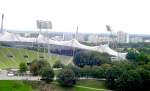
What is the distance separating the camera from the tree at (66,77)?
2242cm

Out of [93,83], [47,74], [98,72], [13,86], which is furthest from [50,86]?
[98,72]

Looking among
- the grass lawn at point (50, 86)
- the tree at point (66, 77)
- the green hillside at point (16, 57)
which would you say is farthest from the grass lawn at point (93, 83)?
the green hillside at point (16, 57)

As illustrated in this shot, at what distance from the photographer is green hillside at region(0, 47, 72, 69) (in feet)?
100

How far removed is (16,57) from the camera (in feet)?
107

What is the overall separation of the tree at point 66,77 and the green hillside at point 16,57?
813 cm

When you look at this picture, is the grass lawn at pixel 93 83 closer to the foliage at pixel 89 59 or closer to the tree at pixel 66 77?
the tree at pixel 66 77

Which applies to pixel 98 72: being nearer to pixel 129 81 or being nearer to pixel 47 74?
pixel 129 81

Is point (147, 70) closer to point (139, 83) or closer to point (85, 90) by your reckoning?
point (139, 83)

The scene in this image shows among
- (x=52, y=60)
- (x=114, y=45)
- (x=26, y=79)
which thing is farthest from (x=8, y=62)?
(x=114, y=45)

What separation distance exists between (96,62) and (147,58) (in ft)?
14.9

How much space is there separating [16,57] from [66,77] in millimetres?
11512

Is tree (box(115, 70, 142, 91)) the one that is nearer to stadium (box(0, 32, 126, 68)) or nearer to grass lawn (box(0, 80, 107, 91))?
grass lawn (box(0, 80, 107, 91))

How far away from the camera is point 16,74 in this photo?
25719 mm

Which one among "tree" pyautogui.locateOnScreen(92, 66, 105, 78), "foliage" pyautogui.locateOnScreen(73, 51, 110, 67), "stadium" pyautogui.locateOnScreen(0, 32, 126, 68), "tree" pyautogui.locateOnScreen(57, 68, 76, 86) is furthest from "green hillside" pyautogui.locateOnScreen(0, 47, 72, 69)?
"tree" pyautogui.locateOnScreen(92, 66, 105, 78)
